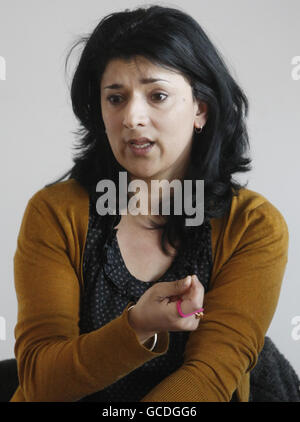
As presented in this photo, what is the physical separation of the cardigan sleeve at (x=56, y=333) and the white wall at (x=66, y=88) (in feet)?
2.97

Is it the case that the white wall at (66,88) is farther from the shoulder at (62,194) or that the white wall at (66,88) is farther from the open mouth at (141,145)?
the open mouth at (141,145)

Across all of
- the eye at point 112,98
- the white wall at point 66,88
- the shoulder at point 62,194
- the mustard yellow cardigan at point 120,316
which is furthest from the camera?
the white wall at point 66,88

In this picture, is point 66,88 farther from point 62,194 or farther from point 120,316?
point 120,316

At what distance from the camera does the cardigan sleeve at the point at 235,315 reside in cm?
102

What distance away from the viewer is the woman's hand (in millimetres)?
854

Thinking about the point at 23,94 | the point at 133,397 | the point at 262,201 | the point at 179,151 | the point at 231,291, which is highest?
the point at 23,94

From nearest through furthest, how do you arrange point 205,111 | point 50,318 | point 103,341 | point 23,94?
point 103,341 < point 50,318 < point 205,111 < point 23,94

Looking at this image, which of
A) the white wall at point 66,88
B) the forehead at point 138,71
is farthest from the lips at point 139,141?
the white wall at point 66,88

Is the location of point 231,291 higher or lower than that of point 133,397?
higher

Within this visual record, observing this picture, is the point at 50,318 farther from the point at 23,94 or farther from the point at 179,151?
the point at 23,94

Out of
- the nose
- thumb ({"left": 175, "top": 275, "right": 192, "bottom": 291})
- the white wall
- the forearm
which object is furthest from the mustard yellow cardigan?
the white wall

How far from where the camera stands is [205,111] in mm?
1173

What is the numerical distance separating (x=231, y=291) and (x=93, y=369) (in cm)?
32
